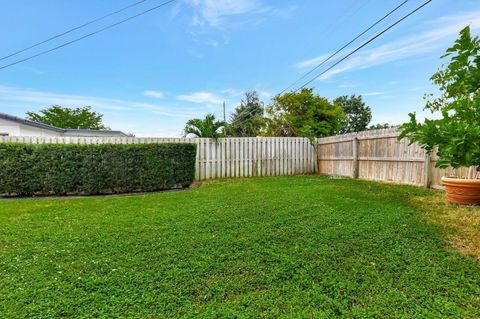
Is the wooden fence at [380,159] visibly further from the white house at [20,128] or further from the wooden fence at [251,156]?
the white house at [20,128]

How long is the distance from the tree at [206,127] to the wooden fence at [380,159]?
415 centimetres

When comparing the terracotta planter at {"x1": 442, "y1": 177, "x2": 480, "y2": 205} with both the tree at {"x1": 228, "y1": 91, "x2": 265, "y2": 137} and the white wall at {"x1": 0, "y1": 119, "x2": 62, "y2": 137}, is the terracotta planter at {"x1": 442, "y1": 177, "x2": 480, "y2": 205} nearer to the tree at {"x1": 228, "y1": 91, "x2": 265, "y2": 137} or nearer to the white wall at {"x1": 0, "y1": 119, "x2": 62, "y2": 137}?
the tree at {"x1": 228, "y1": 91, "x2": 265, "y2": 137}

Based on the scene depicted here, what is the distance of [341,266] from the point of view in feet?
7.66

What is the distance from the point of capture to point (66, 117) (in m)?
25.9

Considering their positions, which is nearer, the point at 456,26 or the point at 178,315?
the point at 178,315

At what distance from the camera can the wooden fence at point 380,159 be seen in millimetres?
5984

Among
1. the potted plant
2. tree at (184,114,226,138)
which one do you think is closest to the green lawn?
the potted plant

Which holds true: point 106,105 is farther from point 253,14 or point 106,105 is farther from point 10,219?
point 10,219

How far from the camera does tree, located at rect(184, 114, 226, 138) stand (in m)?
9.28

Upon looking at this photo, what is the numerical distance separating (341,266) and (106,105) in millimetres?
18529

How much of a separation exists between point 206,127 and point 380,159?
18.6ft

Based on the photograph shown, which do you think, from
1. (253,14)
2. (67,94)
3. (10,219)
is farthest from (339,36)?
(67,94)

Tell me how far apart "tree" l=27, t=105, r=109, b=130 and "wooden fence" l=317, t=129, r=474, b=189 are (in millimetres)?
26366

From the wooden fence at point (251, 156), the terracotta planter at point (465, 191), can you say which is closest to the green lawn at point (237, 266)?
the terracotta planter at point (465, 191)
